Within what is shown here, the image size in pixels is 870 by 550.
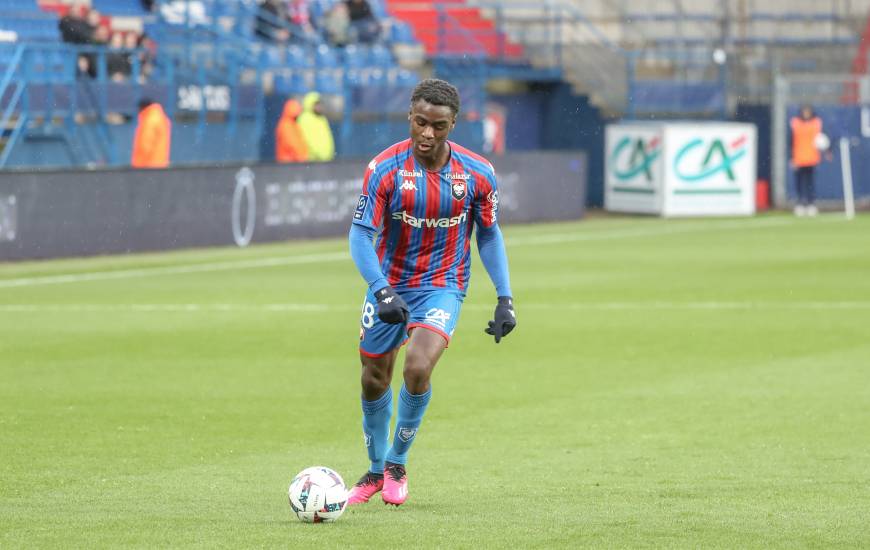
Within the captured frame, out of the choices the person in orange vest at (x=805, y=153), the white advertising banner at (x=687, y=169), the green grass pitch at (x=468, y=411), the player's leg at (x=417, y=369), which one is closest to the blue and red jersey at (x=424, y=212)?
the player's leg at (x=417, y=369)

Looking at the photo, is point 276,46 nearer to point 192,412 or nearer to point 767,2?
point 767,2

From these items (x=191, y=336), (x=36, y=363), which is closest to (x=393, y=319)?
(x=36, y=363)

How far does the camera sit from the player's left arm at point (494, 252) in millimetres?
7836

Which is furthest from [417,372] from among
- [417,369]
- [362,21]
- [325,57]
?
[362,21]

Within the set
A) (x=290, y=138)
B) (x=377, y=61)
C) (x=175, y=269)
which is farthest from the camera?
(x=377, y=61)

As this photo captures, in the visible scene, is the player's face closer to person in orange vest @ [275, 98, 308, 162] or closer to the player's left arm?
the player's left arm

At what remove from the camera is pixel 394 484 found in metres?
7.88

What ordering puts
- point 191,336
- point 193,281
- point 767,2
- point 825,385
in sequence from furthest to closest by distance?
point 767,2, point 193,281, point 191,336, point 825,385

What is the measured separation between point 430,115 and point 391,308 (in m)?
0.90

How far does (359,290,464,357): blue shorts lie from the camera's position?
7848 millimetres

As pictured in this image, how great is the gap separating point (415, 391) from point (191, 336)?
288 inches

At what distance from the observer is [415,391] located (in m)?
7.88

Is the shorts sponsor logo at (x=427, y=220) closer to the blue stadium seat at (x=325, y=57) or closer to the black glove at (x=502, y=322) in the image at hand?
the black glove at (x=502, y=322)

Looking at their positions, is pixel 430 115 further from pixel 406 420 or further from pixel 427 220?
pixel 406 420
